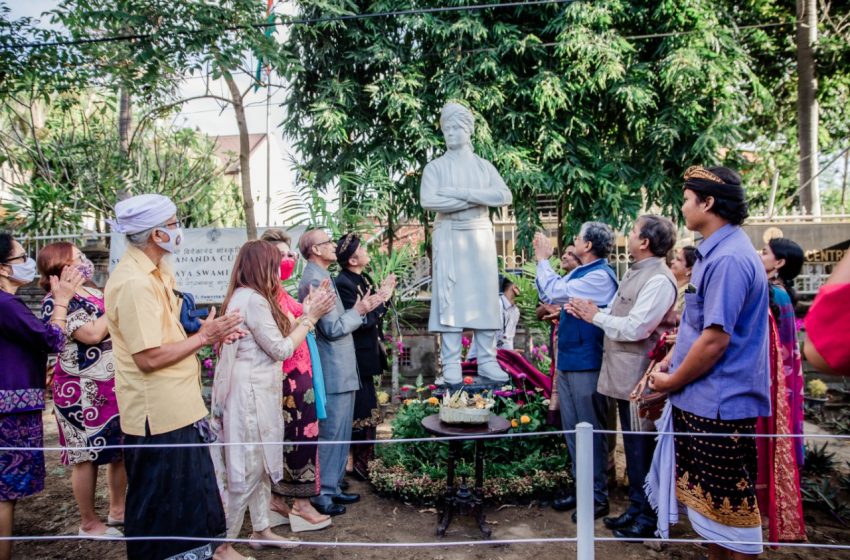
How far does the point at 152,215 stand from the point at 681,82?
8.19m

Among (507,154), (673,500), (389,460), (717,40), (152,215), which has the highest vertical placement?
(717,40)

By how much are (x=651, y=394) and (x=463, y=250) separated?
6.66 feet

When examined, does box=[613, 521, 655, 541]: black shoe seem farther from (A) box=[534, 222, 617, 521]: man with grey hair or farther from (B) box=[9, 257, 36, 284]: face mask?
(B) box=[9, 257, 36, 284]: face mask

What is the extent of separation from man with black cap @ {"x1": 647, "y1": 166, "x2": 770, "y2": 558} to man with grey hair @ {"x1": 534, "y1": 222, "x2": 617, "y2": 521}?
121 cm

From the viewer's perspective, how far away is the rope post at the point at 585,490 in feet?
7.22

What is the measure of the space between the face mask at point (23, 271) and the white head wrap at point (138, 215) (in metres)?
1.23

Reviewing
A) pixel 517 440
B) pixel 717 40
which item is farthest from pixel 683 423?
pixel 717 40

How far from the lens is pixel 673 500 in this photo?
2.85m

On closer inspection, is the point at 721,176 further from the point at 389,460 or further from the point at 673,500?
the point at 389,460

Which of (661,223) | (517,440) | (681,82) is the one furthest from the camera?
(681,82)

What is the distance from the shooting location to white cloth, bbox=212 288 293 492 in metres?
3.26

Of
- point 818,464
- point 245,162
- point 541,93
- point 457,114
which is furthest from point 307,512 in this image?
point 541,93

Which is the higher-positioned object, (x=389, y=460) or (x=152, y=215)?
(x=152, y=215)

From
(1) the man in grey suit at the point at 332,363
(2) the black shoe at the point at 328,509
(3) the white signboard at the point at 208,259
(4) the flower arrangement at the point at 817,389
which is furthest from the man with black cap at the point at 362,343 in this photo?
(4) the flower arrangement at the point at 817,389
